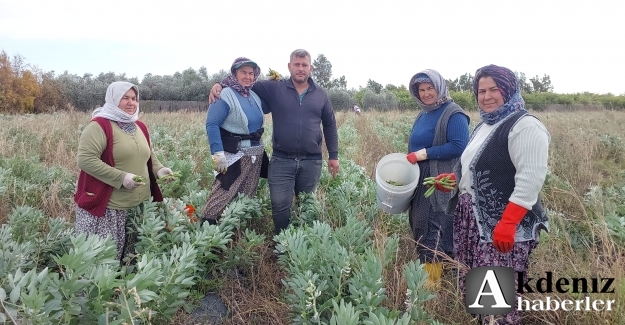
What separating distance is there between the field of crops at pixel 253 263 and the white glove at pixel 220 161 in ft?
1.07

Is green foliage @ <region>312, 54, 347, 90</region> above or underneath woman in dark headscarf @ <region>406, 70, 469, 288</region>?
above

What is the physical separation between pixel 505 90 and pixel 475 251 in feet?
3.26

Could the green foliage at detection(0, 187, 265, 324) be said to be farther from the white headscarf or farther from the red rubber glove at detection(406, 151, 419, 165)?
the red rubber glove at detection(406, 151, 419, 165)

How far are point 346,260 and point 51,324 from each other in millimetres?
1414

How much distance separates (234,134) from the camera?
12.0 feet

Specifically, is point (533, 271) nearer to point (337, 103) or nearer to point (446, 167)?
point (446, 167)

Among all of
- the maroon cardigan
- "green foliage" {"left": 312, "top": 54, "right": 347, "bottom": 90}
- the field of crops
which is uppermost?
"green foliage" {"left": 312, "top": 54, "right": 347, "bottom": 90}

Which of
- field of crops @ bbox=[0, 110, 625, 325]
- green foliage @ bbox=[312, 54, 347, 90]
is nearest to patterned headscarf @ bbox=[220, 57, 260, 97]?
field of crops @ bbox=[0, 110, 625, 325]

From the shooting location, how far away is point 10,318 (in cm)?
163

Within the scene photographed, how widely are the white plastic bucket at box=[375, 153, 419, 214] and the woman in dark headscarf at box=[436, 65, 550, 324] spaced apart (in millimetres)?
586

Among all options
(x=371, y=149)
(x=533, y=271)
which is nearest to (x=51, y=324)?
(x=533, y=271)

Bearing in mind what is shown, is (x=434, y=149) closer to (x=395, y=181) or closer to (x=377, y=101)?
(x=395, y=181)

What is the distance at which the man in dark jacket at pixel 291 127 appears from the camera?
368cm

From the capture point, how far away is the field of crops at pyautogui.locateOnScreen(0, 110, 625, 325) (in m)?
1.81
